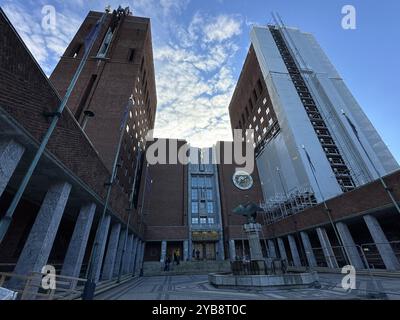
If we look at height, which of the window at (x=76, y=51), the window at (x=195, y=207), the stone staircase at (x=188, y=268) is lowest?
the stone staircase at (x=188, y=268)

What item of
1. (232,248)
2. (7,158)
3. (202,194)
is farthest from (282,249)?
(7,158)

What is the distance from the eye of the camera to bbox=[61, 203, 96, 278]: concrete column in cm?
1002

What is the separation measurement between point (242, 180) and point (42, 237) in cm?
3783

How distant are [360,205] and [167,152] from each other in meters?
35.1

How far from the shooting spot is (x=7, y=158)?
576cm

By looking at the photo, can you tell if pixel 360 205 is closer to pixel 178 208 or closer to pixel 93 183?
pixel 93 183

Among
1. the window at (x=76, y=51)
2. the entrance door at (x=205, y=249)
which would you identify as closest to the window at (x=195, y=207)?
the entrance door at (x=205, y=249)

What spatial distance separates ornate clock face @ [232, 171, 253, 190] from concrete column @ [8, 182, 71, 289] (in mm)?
35656

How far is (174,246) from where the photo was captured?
36500 millimetres

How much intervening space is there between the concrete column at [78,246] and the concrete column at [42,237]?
2830mm

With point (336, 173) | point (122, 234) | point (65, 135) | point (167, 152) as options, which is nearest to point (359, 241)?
point (336, 173)

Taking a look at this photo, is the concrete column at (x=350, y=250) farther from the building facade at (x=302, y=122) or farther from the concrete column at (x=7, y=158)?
the concrete column at (x=7, y=158)

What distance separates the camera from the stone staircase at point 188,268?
1047 inches

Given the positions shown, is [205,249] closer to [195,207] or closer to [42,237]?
[195,207]
